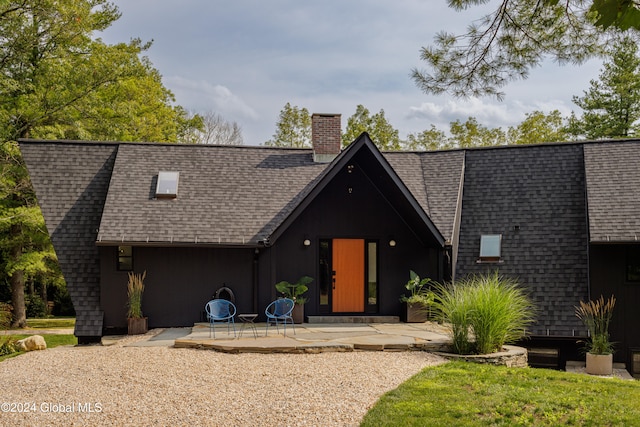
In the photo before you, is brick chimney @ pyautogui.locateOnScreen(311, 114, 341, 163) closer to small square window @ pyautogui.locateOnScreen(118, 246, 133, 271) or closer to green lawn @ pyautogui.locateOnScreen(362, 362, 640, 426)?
small square window @ pyautogui.locateOnScreen(118, 246, 133, 271)

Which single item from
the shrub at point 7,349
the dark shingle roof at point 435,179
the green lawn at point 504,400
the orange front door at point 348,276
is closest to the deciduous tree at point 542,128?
the dark shingle roof at point 435,179

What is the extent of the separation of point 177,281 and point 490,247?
7703 millimetres

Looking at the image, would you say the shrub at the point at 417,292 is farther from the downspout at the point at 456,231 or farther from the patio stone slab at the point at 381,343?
the patio stone slab at the point at 381,343

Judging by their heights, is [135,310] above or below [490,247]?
below

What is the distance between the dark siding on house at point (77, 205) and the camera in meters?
14.6

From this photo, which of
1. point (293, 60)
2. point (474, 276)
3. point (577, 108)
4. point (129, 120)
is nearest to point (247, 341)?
point (474, 276)

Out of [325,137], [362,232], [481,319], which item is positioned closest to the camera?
[481,319]

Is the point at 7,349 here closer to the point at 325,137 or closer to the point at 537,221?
the point at 325,137

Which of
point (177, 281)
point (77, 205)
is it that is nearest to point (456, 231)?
point (177, 281)

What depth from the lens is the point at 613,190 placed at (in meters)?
14.6

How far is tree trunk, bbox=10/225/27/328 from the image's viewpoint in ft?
72.9

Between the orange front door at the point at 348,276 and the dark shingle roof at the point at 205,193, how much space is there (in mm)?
1740

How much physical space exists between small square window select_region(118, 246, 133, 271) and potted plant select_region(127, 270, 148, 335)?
1.38 ft

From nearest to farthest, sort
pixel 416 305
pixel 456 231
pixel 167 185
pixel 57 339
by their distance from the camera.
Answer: pixel 416 305
pixel 167 185
pixel 456 231
pixel 57 339
